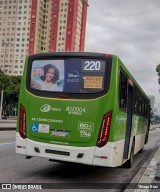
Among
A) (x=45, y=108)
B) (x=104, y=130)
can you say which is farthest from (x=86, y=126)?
A: (x=45, y=108)

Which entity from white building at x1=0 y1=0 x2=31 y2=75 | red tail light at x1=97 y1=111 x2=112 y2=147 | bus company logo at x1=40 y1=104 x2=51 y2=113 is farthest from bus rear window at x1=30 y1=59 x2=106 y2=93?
white building at x1=0 y1=0 x2=31 y2=75

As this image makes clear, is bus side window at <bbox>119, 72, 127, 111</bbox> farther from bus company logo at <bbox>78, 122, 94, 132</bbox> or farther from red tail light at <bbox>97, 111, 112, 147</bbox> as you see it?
bus company logo at <bbox>78, 122, 94, 132</bbox>

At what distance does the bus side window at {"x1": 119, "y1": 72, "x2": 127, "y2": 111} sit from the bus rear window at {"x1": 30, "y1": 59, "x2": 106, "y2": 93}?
740 millimetres

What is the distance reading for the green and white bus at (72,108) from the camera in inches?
340

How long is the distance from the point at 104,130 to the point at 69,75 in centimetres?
151

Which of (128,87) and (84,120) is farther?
(128,87)

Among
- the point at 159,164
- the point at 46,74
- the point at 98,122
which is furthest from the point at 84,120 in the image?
the point at 159,164

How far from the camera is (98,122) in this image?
8641mm

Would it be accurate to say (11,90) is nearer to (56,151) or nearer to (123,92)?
(123,92)

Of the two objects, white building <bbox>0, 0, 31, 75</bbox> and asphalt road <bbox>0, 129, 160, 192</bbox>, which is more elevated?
white building <bbox>0, 0, 31, 75</bbox>

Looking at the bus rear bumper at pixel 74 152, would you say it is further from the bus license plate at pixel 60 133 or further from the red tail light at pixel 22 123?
the bus license plate at pixel 60 133

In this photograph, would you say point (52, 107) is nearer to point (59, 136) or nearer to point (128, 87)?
point (59, 136)

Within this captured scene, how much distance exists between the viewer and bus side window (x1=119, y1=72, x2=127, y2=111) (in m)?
9.36

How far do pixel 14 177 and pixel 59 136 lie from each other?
4.38 feet
